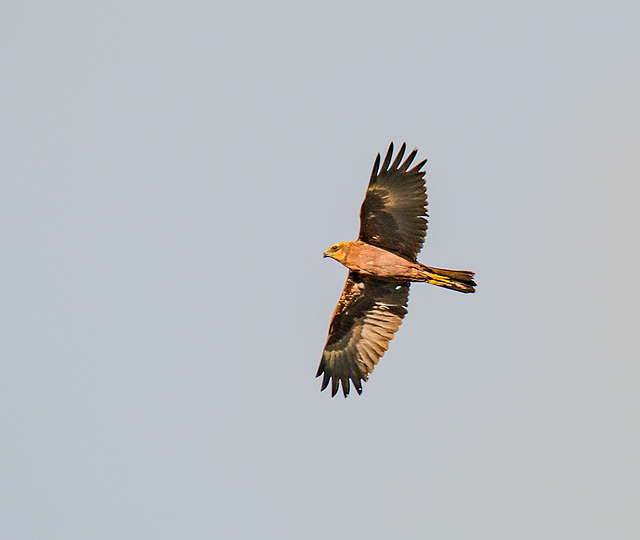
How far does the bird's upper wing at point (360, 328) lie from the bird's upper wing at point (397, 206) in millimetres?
1181

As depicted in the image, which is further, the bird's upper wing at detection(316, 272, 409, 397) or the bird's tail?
the bird's upper wing at detection(316, 272, 409, 397)

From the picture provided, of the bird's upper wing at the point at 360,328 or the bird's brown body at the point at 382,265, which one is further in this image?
the bird's upper wing at the point at 360,328

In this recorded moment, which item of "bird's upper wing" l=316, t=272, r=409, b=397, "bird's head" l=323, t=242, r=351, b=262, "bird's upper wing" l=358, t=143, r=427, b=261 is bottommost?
"bird's upper wing" l=316, t=272, r=409, b=397

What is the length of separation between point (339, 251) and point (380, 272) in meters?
0.89

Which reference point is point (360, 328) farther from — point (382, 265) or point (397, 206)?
point (397, 206)

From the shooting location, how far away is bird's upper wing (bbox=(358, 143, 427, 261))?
19.4m

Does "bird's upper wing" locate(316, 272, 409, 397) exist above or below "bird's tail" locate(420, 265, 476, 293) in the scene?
below

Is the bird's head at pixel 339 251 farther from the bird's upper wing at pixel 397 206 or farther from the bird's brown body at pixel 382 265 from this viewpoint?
the bird's upper wing at pixel 397 206

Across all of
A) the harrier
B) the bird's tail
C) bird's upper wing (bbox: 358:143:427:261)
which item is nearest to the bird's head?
the harrier

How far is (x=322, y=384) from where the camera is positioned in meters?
21.7

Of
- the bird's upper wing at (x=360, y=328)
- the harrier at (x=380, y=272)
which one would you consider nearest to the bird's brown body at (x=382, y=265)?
the harrier at (x=380, y=272)

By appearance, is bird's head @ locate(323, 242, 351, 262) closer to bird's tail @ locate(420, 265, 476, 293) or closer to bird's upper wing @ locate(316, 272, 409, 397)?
bird's upper wing @ locate(316, 272, 409, 397)

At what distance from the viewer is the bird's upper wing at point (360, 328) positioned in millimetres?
20812

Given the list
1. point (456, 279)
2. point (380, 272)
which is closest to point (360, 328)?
point (380, 272)
